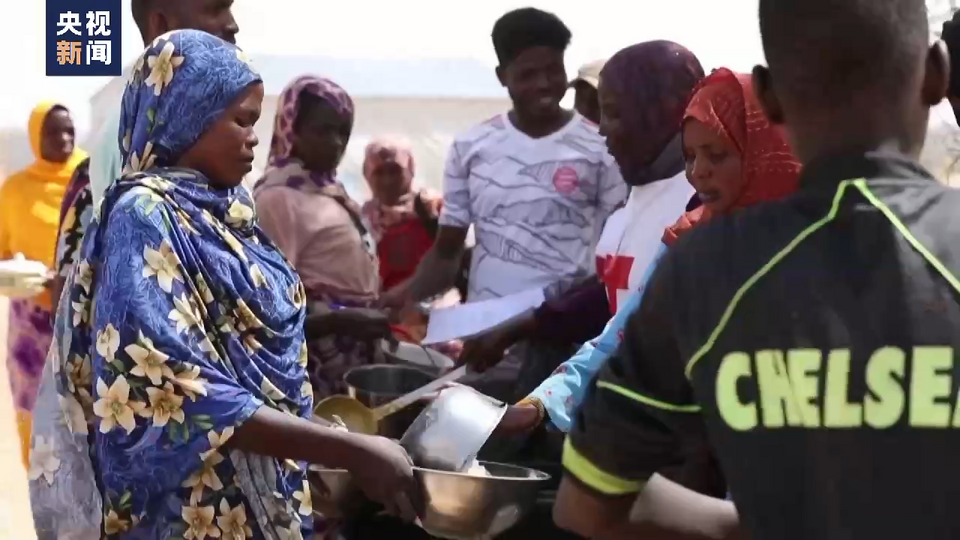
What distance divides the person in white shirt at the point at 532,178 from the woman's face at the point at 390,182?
8.24 feet

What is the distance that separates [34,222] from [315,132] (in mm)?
2148

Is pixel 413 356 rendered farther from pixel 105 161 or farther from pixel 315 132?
pixel 105 161

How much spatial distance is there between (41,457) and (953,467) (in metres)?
1.66

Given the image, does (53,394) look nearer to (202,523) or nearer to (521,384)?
(202,523)

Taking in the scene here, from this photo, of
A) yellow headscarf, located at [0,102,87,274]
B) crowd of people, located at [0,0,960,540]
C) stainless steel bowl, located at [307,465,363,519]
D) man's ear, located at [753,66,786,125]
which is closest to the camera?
crowd of people, located at [0,0,960,540]

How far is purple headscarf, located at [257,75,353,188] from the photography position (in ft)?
12.9

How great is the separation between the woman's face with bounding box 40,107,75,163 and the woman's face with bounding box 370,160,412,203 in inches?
65.4

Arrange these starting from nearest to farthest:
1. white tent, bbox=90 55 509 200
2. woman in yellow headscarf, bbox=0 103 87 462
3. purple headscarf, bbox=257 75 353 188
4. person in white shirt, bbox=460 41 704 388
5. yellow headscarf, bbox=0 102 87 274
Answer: person in white shirt, bbox=460 41 704 388 → purple headscarf, bbox=257 75 353 188 → woman in yellow headscarf, bbox=0 103 87 462 → yellow headscarf, bbox=0 102 87 274 → white tent, bbox=90 55 509 200

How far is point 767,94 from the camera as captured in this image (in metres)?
1.22

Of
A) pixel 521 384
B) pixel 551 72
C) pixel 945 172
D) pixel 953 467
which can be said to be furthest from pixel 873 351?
pixel 945 172

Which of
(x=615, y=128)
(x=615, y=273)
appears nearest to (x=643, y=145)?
(x=615, y=128)

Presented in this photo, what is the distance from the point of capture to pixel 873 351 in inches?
42.4

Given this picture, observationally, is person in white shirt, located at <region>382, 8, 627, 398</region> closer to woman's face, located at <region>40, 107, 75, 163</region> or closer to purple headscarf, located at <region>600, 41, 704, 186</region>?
purple headscarf, located at <region>600, 41, 704, 186</region>

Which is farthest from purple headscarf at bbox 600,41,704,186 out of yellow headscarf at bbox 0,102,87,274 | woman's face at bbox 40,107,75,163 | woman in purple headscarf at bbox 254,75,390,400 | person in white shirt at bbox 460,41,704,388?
woman's face at bbox 40,107,75,163
